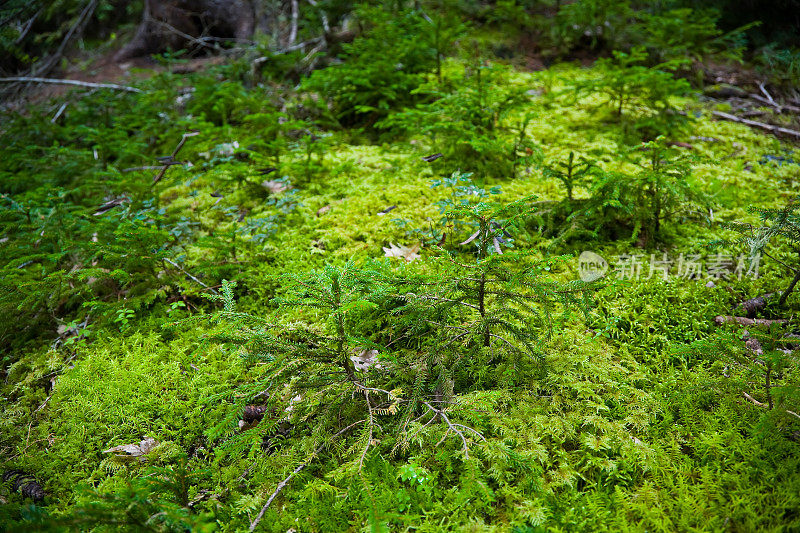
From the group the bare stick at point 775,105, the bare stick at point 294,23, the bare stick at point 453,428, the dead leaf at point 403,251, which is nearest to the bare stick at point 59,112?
the bare stick at point 294,23

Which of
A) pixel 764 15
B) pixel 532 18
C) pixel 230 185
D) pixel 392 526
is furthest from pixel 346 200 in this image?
pixel 764 15

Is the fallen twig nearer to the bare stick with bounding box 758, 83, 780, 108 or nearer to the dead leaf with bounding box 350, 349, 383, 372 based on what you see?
the dead leaf with bounding box 350, 349, 383, 372

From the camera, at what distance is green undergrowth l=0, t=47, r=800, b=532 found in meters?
1.75

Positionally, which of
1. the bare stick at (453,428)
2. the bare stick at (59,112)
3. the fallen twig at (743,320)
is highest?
the bare stick at (59,112)

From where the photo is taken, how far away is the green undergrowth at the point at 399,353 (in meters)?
1.75

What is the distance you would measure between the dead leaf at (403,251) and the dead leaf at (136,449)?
2.00 metres

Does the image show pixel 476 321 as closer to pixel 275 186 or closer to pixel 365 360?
pixel 365 360

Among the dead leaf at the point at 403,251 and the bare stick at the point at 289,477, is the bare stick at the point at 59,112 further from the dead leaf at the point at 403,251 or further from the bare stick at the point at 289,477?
the bare stick at the point at 289,477

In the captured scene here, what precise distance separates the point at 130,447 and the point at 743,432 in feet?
10.6

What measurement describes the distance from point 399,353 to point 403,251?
1086 mm

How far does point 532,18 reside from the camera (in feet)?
23.5

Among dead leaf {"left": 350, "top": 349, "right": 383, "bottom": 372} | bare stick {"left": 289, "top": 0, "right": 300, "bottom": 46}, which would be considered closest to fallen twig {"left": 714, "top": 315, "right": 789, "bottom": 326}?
dead leaf {"left": 350, "top": 349, "right": 383, "bottom": 372}

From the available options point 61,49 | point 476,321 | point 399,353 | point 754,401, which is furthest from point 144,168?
point 754,401

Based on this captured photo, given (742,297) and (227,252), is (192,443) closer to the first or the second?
(227,252)
